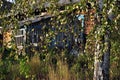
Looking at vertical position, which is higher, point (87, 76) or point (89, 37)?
point (89, 37)

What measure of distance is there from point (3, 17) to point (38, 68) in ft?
14.7

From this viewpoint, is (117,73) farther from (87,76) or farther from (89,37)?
(89,37)

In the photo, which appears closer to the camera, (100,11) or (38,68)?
(100,11)

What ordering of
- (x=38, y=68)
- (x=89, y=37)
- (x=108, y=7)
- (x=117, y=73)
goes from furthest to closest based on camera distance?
(x=38, y=68)
(x=117, y=73)
(x=89, y=37)
(x=108, y=7)

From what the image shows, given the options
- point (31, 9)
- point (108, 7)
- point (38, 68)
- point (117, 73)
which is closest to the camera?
point (108, 7)

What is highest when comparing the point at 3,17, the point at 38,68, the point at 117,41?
the point at 3,17

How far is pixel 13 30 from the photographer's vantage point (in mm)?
6312

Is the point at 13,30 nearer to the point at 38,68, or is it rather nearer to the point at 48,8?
the point at 48,8

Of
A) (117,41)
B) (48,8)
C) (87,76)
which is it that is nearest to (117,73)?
(87,76)

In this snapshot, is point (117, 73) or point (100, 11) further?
point (117, 73)

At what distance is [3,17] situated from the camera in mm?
6633

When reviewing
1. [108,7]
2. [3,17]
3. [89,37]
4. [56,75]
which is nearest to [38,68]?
[56,75]

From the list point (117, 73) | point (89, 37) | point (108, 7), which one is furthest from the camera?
point (117, 73)

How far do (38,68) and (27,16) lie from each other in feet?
15.5
